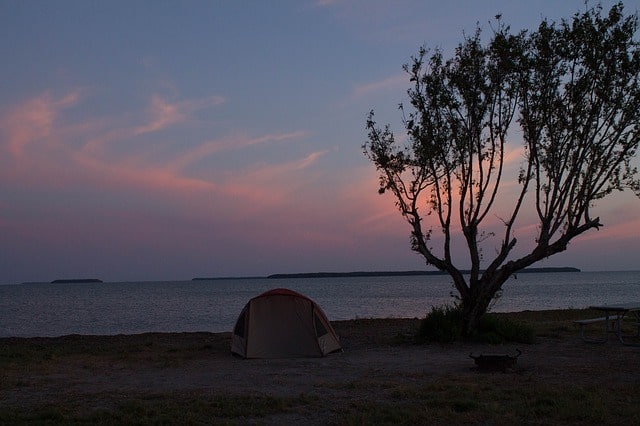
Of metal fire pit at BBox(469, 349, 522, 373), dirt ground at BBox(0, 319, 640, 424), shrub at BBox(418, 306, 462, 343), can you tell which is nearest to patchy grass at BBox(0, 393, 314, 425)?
dirt ground at BBox(0, 319, 640, 424)

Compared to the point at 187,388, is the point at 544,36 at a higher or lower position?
higher

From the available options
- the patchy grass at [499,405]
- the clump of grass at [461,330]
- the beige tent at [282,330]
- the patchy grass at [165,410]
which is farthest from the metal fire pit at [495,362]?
the clump of grass at [461,330]

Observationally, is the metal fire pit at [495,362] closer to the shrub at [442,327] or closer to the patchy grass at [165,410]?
the patchy grass at [165,410]

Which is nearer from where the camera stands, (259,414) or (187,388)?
(259,414)

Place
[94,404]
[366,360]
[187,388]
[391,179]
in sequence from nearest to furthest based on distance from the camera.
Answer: [94,404] < [187,388] < [366,360] < [391,179]

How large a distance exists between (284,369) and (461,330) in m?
6.01

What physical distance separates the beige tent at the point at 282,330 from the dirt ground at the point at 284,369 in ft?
1.62

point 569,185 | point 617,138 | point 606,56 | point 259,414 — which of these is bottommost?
point 259,414

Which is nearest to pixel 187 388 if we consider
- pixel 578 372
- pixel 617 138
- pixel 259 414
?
pixel 259 414

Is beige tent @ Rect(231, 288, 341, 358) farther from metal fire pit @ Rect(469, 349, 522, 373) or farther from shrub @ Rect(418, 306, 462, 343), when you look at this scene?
metal fire pit @ Rect(469, 349, 522, 373)

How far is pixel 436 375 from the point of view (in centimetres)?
1255

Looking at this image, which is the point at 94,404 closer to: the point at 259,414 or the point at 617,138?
the point at 259,414

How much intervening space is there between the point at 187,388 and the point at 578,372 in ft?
22.7

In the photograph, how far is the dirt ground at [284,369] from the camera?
444 inches
